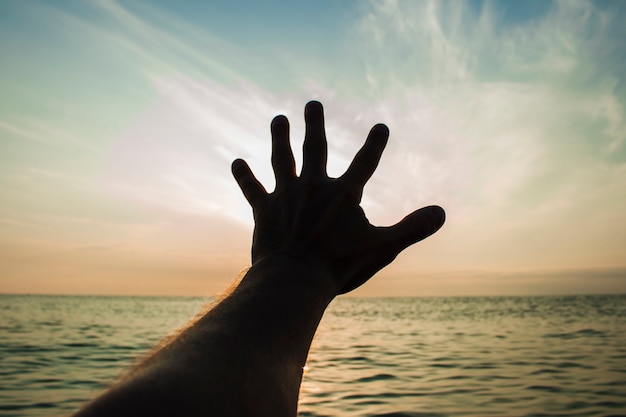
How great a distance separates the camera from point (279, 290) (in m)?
1.41

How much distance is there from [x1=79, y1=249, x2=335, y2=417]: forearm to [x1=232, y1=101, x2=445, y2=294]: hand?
9 centimetres

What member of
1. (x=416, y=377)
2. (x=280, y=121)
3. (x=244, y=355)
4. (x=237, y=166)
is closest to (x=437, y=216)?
(x=280, y=121)

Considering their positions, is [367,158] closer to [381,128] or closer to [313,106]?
[381,128]

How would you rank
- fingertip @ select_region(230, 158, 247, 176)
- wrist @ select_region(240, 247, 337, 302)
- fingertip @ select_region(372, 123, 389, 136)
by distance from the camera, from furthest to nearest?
fingertip @ select_region(230, 158, 247, 176) < fingertip @ select_region(372, 123, 389, 136) < wrist @ select_region(240, 247, 337, 302)

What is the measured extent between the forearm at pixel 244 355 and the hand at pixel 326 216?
0.09 metres

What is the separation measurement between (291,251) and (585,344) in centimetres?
1730

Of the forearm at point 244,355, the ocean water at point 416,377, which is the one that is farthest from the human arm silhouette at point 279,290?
the ocean water at point 416,377

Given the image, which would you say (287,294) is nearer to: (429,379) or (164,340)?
(164,340)

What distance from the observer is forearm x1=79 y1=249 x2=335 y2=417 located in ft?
3.13

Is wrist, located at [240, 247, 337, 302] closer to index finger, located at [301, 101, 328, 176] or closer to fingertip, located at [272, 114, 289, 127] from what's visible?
index finger, located at [301, 101, 328, 176]

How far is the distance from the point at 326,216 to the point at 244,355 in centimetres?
64

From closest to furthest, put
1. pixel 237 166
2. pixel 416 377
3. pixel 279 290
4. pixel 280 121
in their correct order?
pixel 279 290
pixel 280 121
pixel 237 166
pixel 416 377

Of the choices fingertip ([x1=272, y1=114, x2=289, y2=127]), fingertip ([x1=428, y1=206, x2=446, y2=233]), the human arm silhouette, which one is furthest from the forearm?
fingertip ([x1=272, y1=114, x2=289, y2=127])

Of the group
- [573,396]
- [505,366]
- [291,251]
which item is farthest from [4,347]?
[291,251]
